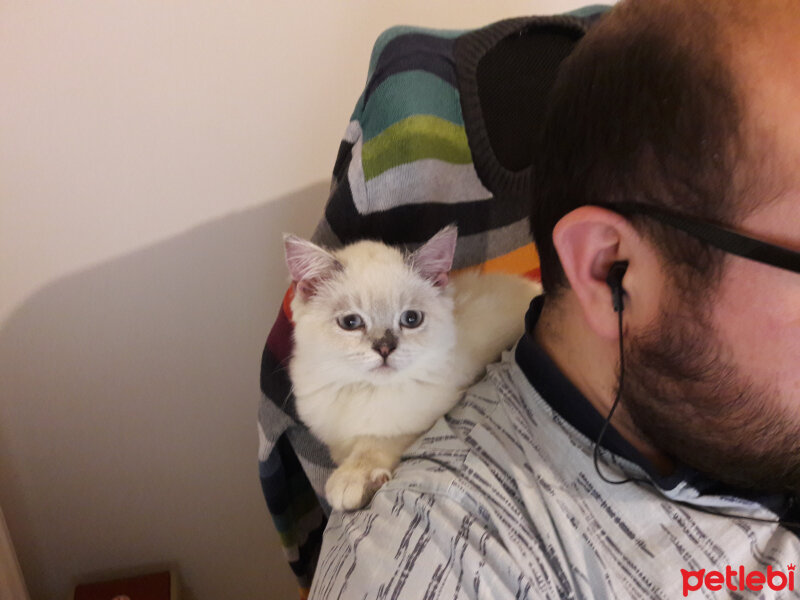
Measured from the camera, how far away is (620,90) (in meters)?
0.61

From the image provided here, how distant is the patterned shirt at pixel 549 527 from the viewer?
1.98ft

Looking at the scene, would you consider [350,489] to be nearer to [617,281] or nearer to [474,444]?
[474,444]

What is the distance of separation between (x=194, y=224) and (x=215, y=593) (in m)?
1.08

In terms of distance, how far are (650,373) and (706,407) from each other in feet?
0.22

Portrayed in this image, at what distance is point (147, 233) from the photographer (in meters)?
1.18

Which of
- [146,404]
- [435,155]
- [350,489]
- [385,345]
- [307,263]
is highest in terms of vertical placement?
[435,155]

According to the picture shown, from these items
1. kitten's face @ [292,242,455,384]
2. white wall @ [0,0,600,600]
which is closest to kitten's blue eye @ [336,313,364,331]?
kitten's face @ [292,242,455,384]

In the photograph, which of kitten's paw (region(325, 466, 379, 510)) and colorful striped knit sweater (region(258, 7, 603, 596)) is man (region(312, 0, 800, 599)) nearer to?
kitten's paw (region(325, 466, 379, 510))

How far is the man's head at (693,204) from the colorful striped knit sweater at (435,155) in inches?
8.2

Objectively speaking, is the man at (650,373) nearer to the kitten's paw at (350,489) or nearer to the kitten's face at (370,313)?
the kitten's paw at (350,489)

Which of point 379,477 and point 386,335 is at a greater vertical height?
point 386,335

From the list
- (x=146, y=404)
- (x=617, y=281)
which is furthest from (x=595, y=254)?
(x=146, y=404)

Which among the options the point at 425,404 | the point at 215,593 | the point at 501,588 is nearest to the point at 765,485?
the point at 501,588

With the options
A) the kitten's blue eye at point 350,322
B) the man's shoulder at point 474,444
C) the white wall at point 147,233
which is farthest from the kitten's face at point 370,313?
the white wall at point 147,233
